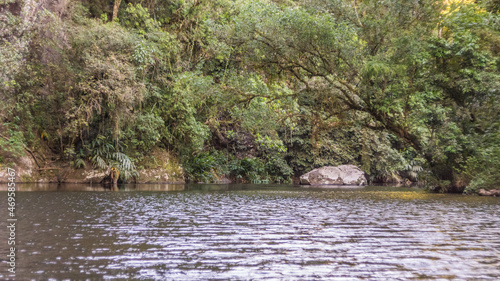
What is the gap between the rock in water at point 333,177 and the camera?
28.1 metres

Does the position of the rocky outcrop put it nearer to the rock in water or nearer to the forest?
the forest

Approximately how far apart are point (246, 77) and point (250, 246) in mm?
14906

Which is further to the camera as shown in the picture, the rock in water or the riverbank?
the rock in water

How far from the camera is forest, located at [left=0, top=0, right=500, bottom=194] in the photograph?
51.5ft

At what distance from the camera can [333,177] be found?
28.4m

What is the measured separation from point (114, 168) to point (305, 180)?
13737mm

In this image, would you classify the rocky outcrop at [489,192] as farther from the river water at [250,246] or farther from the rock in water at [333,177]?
the rock in water at [333,177]

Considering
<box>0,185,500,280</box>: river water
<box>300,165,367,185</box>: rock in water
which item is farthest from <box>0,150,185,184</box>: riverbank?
<box>0,185,500,280</box>: river water

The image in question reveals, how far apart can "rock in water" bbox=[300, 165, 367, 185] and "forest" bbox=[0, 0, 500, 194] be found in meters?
6.83

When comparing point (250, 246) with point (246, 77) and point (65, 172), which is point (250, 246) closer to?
point (246, 77)

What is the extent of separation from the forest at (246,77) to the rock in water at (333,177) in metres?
6.83

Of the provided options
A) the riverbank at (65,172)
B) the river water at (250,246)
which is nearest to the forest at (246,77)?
the riverbank at (65,172)

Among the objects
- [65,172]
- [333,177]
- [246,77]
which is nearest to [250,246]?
[246,77]

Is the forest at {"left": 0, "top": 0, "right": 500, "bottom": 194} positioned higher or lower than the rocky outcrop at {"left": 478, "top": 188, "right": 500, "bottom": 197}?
higher
